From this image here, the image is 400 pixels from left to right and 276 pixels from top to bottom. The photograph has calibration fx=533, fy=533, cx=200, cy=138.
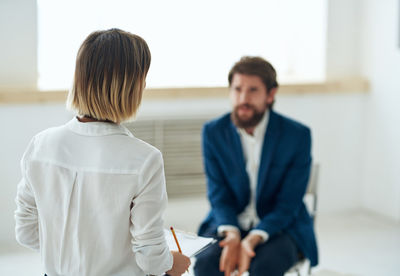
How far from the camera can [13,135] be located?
311 cm

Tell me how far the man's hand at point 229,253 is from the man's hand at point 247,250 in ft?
0.07

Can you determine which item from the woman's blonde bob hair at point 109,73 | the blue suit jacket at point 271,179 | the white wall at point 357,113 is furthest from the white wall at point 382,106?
the woman's blonde bob hair at point 109,73

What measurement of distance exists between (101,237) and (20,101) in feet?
6.98

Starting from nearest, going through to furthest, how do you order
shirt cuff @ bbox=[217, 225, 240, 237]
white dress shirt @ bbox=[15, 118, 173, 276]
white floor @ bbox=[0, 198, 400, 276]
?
1. white dress shirt @ bbox=[15, 118, 173, 276]
2. shirt cuff @ bbox=[217, 225, 240, 237]
3. white floor @ bbox=[0, 198, 400, 276]

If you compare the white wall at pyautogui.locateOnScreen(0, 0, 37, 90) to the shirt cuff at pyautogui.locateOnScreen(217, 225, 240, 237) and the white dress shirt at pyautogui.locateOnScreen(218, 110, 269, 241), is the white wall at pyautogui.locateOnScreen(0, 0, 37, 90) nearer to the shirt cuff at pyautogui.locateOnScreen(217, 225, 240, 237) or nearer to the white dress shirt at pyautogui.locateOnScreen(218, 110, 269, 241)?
the white dress shirt at pyautogui.locateOnScreen(218, 110, 269, 241)

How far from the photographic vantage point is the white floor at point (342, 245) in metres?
2.92

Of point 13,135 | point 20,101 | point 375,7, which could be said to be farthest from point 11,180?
point 375,7

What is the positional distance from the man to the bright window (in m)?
1.26

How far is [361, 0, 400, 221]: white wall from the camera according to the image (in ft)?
11.9

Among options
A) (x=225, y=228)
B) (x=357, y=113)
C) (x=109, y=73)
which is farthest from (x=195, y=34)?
(x=109, y=73)

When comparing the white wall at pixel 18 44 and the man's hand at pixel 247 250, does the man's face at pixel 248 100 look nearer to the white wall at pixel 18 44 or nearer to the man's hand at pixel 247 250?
the man's hand at pixel 247 250

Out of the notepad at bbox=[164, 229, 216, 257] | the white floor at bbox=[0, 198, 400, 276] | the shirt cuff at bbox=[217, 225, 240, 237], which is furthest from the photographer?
the white floor at bbox=[0, 198, 400, 276]

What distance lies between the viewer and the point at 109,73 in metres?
1.14

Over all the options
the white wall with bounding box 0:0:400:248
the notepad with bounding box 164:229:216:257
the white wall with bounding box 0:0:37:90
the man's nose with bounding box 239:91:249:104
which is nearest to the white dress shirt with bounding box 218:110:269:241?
the man's nose with bounding box 239:91:249:104
